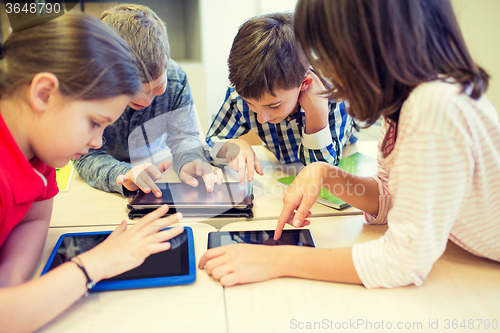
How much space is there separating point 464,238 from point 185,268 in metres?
0.46

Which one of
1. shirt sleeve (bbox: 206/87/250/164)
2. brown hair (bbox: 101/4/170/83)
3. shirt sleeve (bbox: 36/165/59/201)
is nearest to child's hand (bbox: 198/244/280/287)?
shirt sleeve (bbox: 36/165/59/201)

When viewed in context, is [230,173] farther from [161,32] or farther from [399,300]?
[399,300]

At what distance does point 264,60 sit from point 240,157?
0.27 m

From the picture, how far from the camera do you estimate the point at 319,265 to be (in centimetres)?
55

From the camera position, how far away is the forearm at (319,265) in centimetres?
54

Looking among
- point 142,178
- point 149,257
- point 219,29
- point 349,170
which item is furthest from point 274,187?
point 219,29

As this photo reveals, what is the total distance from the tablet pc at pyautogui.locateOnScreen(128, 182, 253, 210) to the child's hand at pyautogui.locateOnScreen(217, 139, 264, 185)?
0.05m

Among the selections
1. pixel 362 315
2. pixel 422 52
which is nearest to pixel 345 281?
pixel 362 315

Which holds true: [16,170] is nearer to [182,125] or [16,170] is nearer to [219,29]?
[182,125]

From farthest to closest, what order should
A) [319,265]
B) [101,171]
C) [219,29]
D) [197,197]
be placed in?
[219,29], [101,171], [197,197], [319,265]

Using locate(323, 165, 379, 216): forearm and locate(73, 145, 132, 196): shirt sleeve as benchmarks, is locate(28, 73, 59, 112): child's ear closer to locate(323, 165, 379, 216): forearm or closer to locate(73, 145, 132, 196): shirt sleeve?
locate(73, 145, 132, 196): shirt sleeve

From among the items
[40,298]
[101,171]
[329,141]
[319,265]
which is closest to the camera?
[40,298]

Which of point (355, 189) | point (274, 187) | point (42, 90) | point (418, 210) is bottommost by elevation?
point (274, 187)

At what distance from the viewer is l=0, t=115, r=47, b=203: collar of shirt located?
1.64 ft
